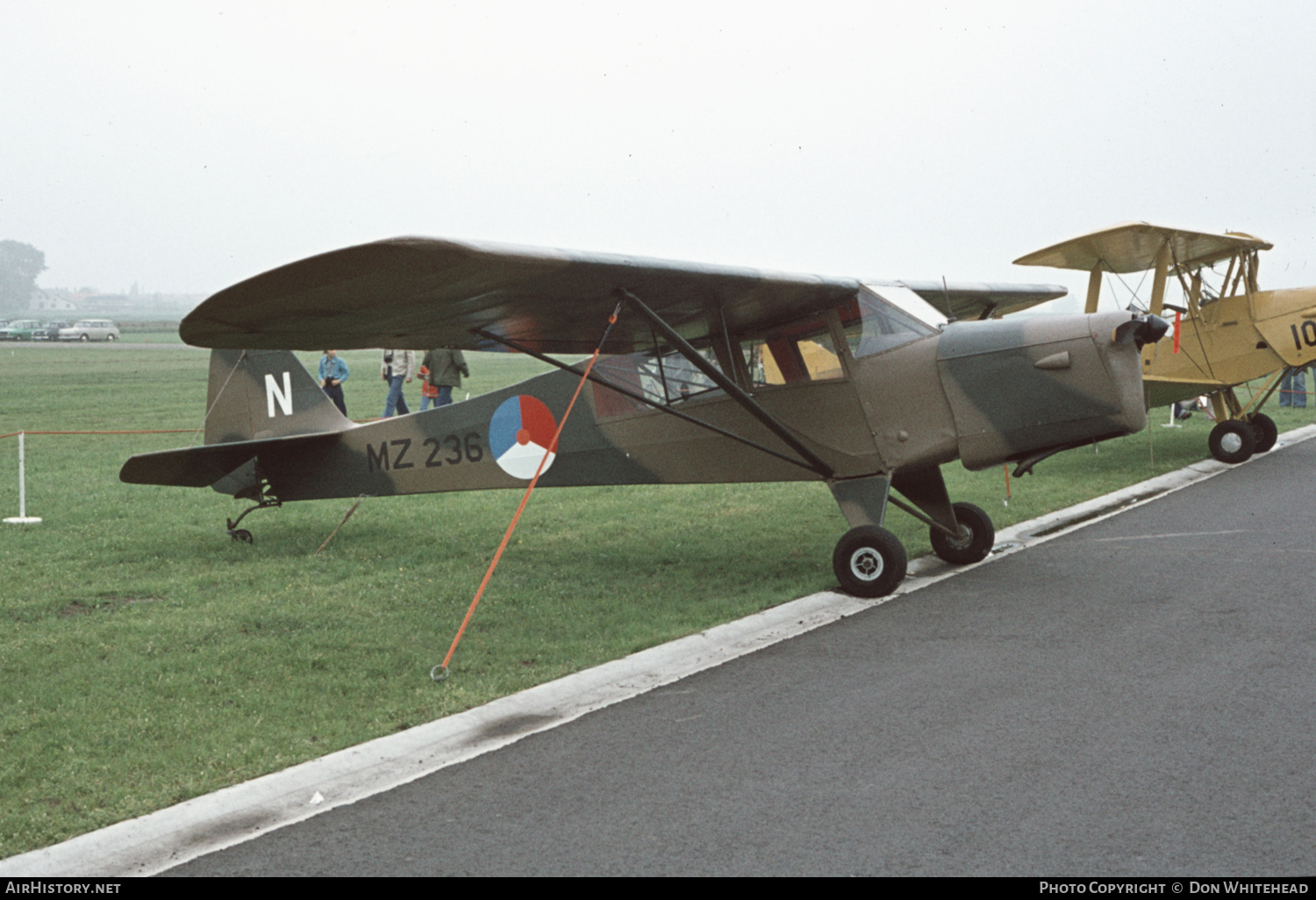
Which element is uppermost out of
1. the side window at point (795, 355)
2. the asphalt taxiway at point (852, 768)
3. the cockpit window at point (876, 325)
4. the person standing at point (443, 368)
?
the cockpit window at point (876, 325)

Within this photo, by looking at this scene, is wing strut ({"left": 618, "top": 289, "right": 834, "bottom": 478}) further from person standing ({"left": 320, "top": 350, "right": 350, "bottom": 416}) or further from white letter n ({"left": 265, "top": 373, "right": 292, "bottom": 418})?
person standing ({"left": 320, "top": 350, "right": 350, "bottom": 416})

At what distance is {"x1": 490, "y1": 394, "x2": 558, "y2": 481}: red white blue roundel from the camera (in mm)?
9195

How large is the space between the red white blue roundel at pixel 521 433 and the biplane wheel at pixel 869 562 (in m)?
2.85

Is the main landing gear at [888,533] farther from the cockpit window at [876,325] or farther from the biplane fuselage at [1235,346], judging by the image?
the biplane fuselage at [1235,346]

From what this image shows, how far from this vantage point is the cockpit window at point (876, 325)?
7.93 meters

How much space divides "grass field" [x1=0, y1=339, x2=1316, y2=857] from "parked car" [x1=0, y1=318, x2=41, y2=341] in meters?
70.9

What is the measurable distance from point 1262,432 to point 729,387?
1224 centimetres

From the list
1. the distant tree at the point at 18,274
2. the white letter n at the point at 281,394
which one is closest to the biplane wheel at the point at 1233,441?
the white letter n at the point at 281,394

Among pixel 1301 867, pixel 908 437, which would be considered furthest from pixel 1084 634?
pixel 1301 867

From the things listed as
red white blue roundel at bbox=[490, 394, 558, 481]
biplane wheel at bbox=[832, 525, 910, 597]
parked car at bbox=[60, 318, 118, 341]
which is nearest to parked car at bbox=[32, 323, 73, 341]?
parked car at bbox=[60, 318, 118, 341]

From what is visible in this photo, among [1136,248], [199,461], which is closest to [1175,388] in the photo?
[1136,248]

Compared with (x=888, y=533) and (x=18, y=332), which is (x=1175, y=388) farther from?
(x=18, y=332)

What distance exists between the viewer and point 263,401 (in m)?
10.4
